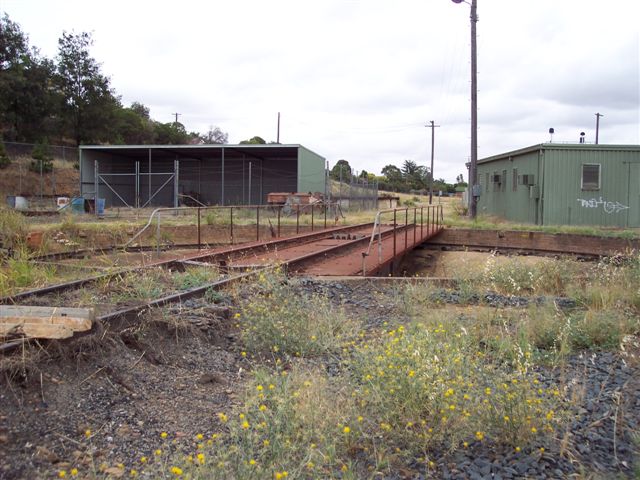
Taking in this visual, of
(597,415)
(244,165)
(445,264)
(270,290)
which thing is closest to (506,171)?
(445,264)

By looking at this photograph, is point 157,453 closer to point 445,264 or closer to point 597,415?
point 597,415

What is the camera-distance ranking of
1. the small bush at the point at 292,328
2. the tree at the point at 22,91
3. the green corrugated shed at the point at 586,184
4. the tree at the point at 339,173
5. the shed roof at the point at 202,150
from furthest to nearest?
the tree at the point at 339,173, the tree at the point at 22,91, the shed roof at the point at 202,150, the green corrugated shed at the point at 586,184, the small bush at the point at 292,328

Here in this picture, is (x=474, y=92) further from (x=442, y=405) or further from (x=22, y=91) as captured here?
(x=22, y=91)

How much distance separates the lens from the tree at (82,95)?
51.0 m

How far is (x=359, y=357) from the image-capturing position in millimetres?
4918

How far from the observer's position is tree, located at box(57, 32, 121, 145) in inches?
2006

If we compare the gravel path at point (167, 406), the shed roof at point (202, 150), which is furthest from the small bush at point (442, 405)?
the shed roof at point (202, 150)

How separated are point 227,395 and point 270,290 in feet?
9.41

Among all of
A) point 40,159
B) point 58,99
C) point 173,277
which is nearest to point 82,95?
point 58,99

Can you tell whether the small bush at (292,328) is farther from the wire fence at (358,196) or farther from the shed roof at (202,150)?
the shed roof at (202,150)

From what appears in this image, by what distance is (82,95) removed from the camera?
51781 millimetres

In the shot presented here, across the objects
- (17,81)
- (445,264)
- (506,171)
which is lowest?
(445,264)

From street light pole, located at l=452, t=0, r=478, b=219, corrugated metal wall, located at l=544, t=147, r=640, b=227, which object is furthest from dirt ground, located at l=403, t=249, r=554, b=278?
street light pole, located at l=452, t=0, r=478, b=219

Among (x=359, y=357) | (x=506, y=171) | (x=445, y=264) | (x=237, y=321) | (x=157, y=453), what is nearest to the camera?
(x=157, y=453)
